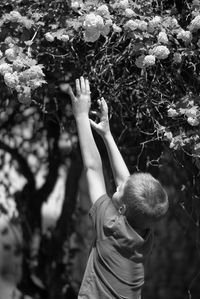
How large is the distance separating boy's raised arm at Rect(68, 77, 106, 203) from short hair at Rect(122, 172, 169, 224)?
0.79ft

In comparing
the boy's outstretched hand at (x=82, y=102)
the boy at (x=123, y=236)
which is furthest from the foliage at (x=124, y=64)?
the boy at (x=123, y=236)

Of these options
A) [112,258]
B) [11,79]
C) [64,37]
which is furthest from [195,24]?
[112,258]

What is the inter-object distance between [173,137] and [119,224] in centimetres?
104

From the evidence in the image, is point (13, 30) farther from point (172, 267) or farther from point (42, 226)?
point (172, 267)

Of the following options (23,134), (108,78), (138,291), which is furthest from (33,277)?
(138,291)

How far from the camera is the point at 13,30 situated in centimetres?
342

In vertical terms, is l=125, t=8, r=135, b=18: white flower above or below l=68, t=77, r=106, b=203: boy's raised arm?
above

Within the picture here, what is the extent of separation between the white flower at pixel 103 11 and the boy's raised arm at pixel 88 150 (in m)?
0.53

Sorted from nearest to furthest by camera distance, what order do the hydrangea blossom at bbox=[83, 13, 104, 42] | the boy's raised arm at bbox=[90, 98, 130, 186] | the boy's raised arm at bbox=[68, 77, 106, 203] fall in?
1. the boy's raised arm at bbox=[68, 77, 106, 203]
2. the boy's raised arm at bbox=[90, 98, 130, 186]
3. the hydrangea blossom at bbox=[83, 13, 104, 42]

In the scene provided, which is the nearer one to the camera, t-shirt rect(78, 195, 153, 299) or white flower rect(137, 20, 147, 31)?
t-shirt rect(78, 195, 153, 299)

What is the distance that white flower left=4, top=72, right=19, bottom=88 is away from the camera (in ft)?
10.1

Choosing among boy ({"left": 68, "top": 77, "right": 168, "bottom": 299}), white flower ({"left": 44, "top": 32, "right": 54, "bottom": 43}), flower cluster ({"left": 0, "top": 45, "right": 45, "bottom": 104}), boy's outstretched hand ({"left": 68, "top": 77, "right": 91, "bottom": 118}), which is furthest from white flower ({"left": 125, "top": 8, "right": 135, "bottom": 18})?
boy ({"left": 68, "top": 77, "right": 168, "bottom": 299})

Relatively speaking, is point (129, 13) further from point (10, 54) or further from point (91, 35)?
point (10, 54)

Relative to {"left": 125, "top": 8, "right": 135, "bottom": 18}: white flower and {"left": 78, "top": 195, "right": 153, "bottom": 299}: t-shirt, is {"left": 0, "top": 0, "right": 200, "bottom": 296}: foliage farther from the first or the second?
{"left": 78, "top": 195, "right": 153, "bottom": 299}: t-shirt
